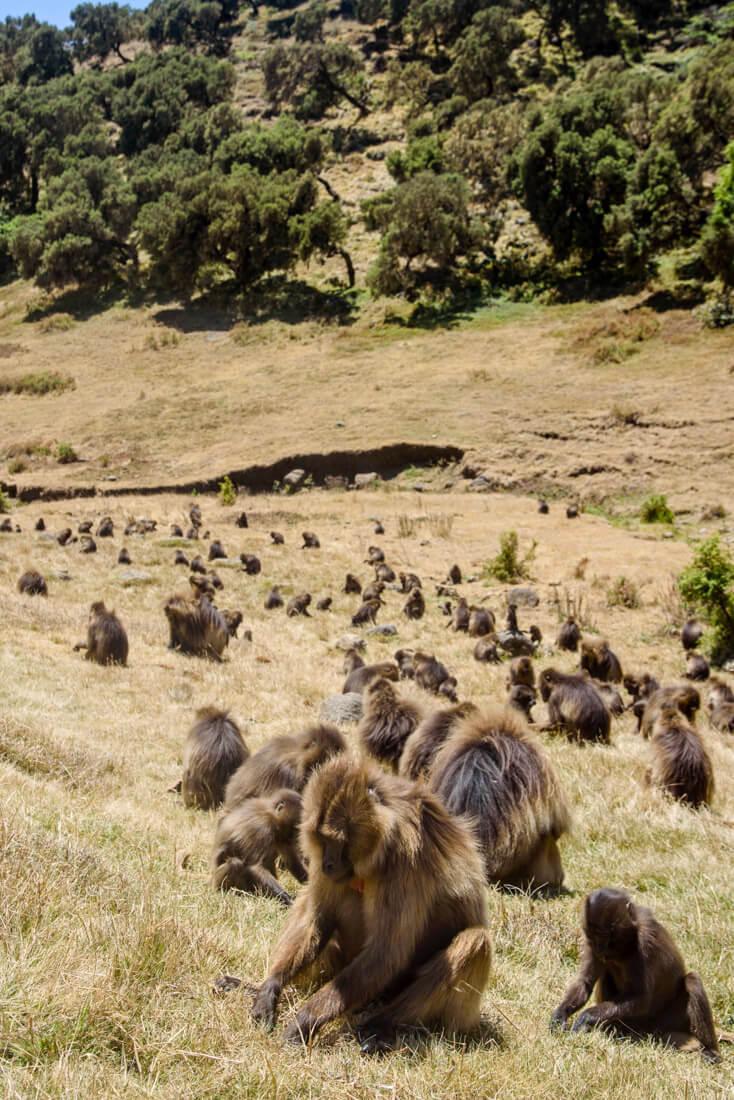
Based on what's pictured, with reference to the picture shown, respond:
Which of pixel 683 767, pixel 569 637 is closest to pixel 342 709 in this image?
pixel 683 767

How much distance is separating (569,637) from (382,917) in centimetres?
1129

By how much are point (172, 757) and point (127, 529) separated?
13.9 metres

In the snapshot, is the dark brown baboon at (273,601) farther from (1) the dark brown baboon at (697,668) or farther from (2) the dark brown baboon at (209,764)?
(2) the dark brown baboon at (209,764)

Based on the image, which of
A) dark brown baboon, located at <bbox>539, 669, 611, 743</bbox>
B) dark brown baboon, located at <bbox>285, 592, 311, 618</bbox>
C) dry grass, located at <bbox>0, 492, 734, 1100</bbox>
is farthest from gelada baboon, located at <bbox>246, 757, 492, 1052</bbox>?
A: dark brown baboon, located at <bbox>285, 592, 311, 618</bbox>

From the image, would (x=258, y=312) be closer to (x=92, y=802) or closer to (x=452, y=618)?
(x=452, y=618)

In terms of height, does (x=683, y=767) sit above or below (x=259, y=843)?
below

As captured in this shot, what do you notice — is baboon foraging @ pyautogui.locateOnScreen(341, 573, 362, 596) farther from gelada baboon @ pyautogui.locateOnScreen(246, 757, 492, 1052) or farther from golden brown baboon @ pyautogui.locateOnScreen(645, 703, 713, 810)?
gelada baboon @ pyautogui.locateOnScreen(246, 757, 492, 1052)

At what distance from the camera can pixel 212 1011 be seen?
3156 mm

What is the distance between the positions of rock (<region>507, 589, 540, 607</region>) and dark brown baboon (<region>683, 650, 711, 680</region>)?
164 inches

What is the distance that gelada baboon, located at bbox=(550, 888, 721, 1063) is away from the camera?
3607 millimetres

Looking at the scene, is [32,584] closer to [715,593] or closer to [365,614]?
[365,614]

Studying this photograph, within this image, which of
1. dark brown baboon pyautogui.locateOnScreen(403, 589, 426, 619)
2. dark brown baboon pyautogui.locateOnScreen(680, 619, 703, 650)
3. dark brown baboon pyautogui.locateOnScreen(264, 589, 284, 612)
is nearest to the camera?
dark brown baboon pyautogui.locateOnScreen(680, 619, 703, 650)

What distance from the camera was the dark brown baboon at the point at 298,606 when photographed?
15523 mm

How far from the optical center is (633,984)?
12.1ft
